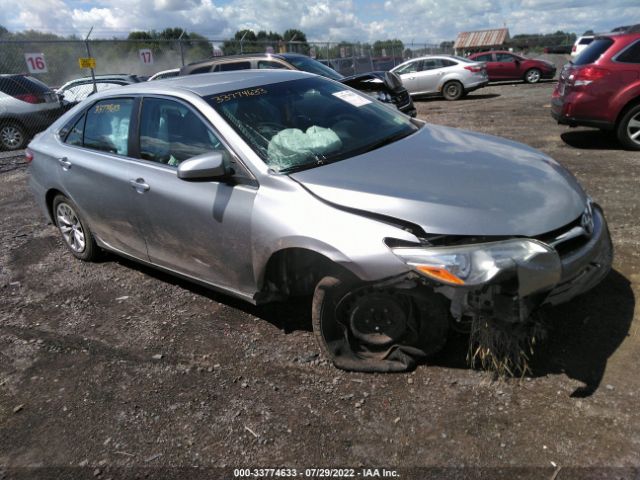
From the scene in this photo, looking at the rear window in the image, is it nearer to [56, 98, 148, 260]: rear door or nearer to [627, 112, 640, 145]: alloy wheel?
[627, 112, 640, 145]: alloy wheel

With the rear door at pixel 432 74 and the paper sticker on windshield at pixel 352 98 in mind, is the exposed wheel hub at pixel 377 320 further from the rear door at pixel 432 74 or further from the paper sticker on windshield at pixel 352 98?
the rear door at pixel 432 74

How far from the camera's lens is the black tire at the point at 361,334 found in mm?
2848

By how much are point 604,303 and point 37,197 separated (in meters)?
5.11

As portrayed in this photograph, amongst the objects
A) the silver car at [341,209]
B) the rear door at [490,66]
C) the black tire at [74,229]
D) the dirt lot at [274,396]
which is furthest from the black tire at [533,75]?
the black tire at [74,229]

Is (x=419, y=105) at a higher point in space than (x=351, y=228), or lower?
lower

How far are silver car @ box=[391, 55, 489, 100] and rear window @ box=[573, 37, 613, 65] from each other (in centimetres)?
910

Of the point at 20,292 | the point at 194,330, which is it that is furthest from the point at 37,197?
the point at 194,330

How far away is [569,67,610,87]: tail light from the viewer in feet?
24.5

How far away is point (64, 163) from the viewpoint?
14.9ft

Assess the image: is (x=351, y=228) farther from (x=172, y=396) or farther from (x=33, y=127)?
(x=33, y=127)

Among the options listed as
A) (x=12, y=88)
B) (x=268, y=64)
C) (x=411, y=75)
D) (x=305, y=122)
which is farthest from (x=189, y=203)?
(x=411, y=75)

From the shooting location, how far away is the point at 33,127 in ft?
38.0

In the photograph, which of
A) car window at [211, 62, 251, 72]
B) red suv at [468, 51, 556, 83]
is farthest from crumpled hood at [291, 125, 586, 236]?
red suv at [468, 51, 556, 83]

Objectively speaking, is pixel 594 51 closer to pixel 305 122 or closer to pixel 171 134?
pixel 305 122
